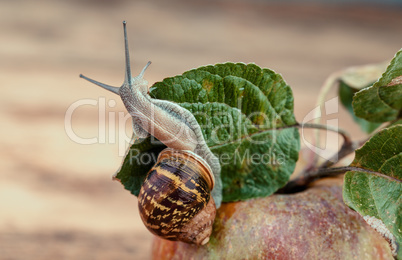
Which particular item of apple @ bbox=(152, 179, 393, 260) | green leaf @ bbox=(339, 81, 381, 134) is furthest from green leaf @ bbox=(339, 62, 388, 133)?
apple @ bbox=(152, 179, 393, 260)

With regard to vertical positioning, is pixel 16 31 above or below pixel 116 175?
below

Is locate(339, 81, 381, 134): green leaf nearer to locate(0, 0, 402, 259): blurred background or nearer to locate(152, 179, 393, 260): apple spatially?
locate(0, 0, 402, 259): blurred background

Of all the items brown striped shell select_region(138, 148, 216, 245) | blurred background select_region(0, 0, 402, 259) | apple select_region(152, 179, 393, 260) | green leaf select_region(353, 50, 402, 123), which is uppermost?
green leaf select_region(353, 50, 402, 123)

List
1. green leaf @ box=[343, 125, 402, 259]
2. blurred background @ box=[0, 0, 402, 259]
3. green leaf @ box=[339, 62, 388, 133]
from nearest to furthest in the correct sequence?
green leaf @ box=[343, 125, 402, 259]
green leaf @ box=[339, 62, 388, 133]
blurred background @ box=[0, 0, 402, 259]

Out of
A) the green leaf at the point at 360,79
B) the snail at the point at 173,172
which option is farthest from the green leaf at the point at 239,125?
the green leaf at the point at 360,79

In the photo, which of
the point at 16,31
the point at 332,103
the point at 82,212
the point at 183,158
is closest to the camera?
the point at 183,158

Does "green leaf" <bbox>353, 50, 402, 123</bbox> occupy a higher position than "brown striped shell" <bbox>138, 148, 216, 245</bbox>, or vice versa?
"green leaf" <bbox>353, 50, 402, 123</bbox>

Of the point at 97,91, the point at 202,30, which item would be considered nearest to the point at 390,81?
the point at 97,91

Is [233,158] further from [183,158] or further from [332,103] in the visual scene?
[332,103]
